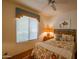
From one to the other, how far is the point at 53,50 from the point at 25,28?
30.5 inches

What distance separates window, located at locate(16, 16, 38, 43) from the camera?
218cm

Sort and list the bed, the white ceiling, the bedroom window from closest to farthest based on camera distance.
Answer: the bed, the white ceiling, the bedroom window

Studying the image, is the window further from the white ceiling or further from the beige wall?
the white ceiling

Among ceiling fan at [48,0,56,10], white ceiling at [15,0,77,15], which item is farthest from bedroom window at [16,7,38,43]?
ceiling fan at [48,0,56,10]

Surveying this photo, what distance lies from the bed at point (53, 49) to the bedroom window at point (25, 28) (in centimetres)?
28

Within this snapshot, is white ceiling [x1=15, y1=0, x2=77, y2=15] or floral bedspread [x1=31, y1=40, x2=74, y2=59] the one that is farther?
white ceiling [x1=15, y1=0, x2=77, y2=15]

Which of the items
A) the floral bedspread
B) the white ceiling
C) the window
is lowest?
the floral bedspread

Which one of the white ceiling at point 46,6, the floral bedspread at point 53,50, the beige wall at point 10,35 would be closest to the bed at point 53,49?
the floral bedspread at point 53,50

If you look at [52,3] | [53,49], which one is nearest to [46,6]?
[52,3]

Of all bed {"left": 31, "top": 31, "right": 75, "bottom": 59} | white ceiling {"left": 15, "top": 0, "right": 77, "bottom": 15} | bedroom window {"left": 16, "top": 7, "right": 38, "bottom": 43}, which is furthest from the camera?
bedroom window {"left": 16, "top": 7, "right": 38, "bottom": 43}

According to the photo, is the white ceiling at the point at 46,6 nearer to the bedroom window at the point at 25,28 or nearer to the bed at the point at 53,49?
the bedroom window at the point at 25,28

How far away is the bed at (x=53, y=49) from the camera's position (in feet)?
5.78

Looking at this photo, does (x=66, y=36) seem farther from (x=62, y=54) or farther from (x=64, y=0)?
(x=64, y=0)

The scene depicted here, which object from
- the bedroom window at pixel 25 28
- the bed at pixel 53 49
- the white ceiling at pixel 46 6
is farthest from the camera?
the bedroom window at pixel 25 28
